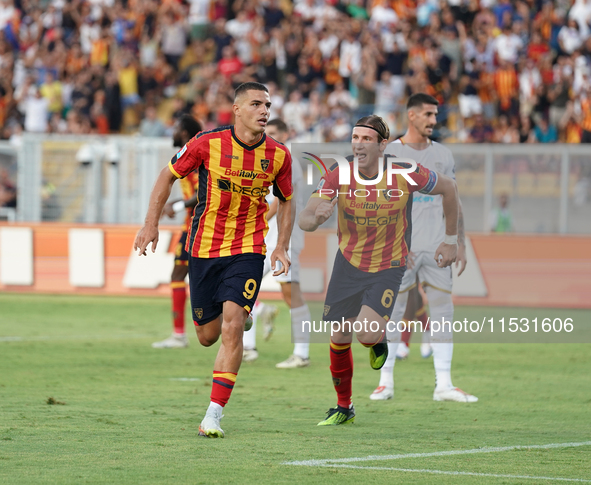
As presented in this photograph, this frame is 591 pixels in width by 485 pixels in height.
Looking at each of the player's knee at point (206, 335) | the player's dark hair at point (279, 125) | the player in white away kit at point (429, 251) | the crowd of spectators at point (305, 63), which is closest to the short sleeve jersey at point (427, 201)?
the player in white away kit at point (429, 251)

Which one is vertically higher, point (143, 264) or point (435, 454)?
point (435, 454)

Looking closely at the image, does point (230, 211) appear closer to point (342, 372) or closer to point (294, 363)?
point (342, 372)

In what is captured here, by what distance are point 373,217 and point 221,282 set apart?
1.22 m

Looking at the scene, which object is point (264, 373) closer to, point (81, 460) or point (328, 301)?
point (328, 301)

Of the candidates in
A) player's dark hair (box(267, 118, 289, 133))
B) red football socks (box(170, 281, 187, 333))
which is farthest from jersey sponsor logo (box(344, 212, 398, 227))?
red football socks (box(170, 281, 187, 333))

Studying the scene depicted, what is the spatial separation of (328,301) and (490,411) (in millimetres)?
1644

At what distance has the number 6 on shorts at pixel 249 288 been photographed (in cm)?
648

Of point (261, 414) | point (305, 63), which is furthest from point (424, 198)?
point (305, 63)

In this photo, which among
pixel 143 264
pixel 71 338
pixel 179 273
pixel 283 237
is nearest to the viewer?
pixel 283 237

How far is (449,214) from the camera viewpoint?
7.40m

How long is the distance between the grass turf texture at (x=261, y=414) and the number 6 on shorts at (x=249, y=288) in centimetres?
86

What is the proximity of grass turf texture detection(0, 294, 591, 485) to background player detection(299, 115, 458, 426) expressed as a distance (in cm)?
51

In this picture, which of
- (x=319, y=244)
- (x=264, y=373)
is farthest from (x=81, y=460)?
(x=319, y=244)

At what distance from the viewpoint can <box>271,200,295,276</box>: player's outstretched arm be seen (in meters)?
6.65
